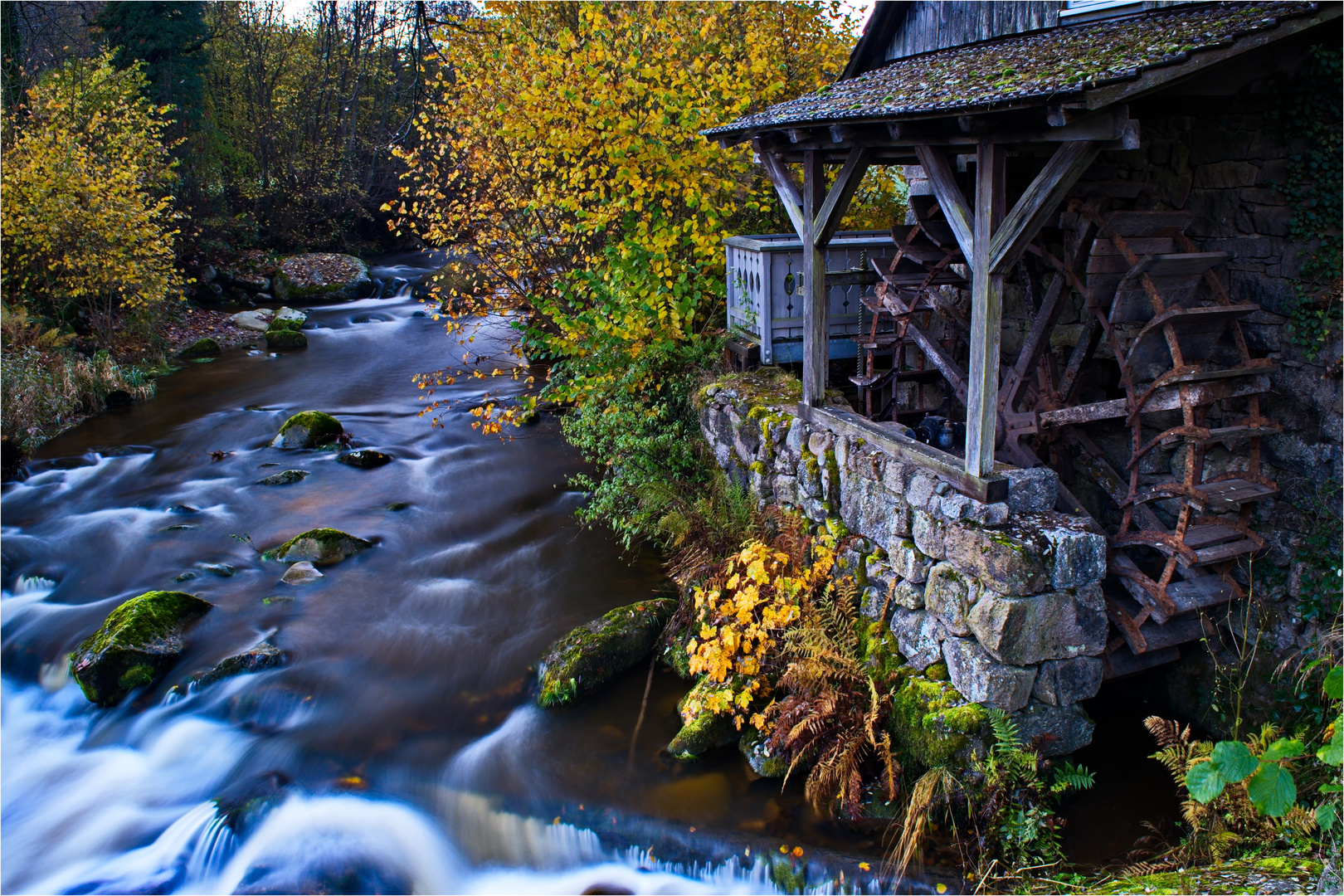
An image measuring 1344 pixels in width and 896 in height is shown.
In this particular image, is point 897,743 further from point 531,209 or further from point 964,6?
point 531,209

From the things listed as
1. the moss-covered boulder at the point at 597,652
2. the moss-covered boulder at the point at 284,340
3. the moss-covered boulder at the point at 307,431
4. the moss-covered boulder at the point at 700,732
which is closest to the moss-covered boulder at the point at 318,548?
the moss-covered boulder at the point at 597,652

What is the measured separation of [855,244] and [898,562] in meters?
3.79

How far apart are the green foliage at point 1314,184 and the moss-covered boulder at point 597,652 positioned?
4.76m

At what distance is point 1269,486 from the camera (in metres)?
5.45

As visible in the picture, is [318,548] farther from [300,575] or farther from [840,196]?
[840,196]

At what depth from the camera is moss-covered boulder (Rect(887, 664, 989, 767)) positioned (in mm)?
5172

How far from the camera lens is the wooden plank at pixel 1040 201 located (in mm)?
4605

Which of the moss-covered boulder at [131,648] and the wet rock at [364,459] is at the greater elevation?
the wet rock at [364,459]

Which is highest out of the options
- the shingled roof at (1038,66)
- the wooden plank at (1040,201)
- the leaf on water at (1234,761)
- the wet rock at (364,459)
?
the shingled roof at (1038,66)

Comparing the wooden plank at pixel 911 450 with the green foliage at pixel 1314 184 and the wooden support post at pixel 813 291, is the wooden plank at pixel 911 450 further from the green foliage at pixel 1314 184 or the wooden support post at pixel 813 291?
the green foliage at pixel 1314 184

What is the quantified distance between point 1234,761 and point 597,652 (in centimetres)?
414

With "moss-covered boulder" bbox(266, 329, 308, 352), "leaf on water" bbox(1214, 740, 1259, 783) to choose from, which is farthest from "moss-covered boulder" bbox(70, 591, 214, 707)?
"moss-covered boulder" bbox(266, 329, 308, 352)

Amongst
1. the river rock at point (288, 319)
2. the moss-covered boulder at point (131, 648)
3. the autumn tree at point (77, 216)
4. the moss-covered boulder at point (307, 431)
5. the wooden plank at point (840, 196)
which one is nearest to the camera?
the wooden plank at point (840, 196)

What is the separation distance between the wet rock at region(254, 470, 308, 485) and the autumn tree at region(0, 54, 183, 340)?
578 cm
